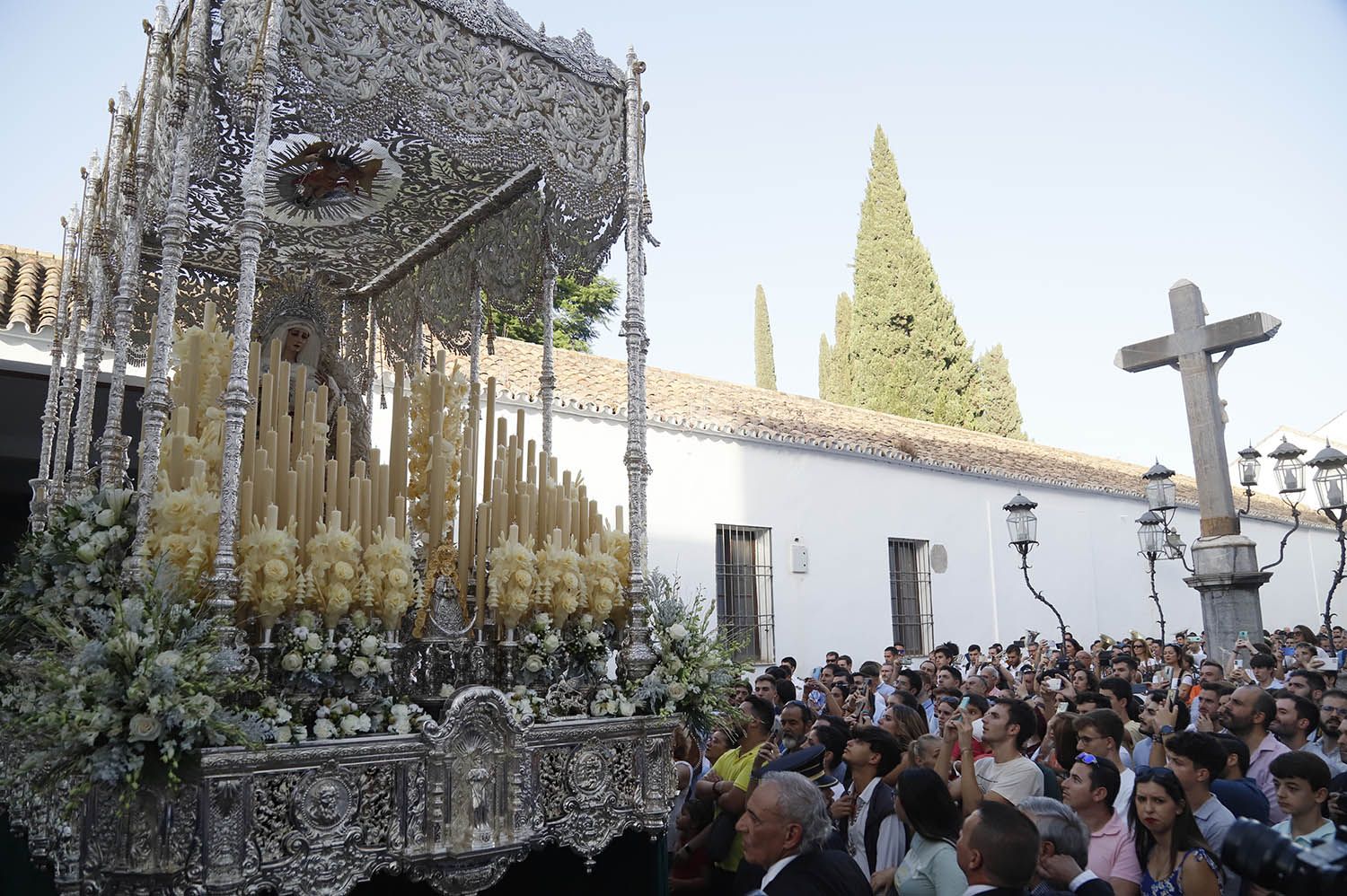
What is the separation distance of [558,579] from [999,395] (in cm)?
2488

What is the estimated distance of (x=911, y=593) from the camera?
1440 cm

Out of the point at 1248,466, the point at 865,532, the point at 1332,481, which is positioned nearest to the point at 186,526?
the point at 1332,481

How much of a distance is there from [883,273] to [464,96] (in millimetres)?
21700

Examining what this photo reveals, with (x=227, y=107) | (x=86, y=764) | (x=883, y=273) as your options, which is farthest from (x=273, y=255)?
(x=883, y=273)

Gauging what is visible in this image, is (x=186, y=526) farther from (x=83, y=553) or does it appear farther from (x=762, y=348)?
(x=762, y=348)

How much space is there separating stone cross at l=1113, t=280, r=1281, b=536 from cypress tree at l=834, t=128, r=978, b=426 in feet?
44.8

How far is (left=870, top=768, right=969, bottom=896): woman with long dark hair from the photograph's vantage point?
3229 mm

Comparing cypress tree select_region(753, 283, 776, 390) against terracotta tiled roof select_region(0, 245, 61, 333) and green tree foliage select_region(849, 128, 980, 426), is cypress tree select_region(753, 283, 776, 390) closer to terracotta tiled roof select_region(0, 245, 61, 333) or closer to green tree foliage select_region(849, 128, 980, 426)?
green tree foliage select_region(849, 128, 980, 426)

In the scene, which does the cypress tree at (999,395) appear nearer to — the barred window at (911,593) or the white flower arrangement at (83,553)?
the barred window at (911,593)

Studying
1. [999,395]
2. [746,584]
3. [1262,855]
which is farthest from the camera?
[999,395]

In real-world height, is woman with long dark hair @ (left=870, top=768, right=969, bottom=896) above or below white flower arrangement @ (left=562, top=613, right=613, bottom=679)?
below

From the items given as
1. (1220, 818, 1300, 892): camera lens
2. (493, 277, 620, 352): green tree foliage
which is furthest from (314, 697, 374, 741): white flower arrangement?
(493, 277, 620, 352): green tree foliage

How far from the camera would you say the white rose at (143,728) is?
3.10 m

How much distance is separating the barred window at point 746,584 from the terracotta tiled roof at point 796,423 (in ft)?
4.04
